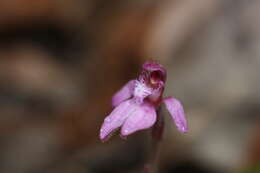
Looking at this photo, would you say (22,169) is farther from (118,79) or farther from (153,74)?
(153,74)

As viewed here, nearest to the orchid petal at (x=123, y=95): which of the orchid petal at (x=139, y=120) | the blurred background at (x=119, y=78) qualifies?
the orchid petal at (x=139, y=120)

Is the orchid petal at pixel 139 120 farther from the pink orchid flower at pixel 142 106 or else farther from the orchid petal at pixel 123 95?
the orchid petal at pixel 123 95

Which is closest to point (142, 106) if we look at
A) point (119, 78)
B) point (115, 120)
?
point (115, 120)

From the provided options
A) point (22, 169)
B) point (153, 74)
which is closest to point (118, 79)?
point (22, 169)

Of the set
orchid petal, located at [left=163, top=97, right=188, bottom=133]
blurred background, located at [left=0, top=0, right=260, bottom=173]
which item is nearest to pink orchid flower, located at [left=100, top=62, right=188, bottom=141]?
orchid petal, located at [left=163, top=97, right=188, bottom=133]

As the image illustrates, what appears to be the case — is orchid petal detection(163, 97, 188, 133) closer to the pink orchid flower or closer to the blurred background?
the pink orchid flower

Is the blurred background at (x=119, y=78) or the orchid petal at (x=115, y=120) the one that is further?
the blurred background at (x=119, y=78)
